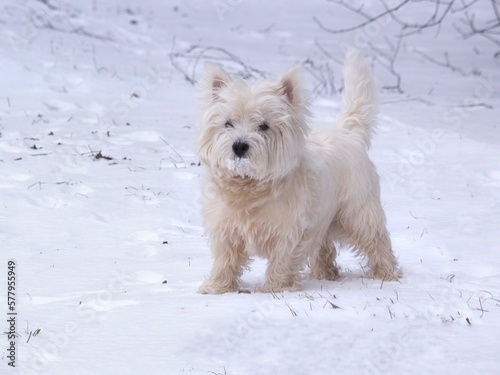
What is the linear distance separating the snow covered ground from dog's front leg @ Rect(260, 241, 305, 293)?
0.13 metres

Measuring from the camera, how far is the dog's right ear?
15.4 feet

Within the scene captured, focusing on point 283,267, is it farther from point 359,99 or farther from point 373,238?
point 359,99

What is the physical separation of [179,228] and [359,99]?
161 cm

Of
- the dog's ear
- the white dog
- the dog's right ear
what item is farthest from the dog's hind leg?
the dog's right ear

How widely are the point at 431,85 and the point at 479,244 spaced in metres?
7.08

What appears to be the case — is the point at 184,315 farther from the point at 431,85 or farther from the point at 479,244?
the point at 431,85

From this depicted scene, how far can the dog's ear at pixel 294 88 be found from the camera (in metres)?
4.71

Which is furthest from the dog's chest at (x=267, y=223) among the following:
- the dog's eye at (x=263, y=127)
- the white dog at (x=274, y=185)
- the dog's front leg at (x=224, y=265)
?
the dog's eye at (x=263, y=127)

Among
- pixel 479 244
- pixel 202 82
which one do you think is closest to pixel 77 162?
pixel 202 82

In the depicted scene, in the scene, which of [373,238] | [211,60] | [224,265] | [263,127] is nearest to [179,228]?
[224,265]

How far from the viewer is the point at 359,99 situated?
552 cm

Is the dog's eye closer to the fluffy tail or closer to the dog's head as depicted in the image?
the dog's head

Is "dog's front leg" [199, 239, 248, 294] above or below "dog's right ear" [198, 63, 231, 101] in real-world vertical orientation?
below

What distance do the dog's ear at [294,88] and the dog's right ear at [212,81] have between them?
0.31 meters
